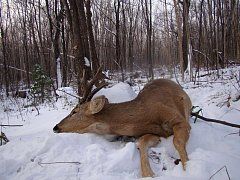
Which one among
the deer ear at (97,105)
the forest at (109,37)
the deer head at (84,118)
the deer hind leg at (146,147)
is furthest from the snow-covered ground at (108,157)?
the forest at (109,37)

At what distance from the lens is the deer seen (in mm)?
3818

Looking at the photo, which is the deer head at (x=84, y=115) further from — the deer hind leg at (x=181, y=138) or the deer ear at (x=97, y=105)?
the deer hind leg at (x=181, y=138)

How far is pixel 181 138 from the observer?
352 centimetres

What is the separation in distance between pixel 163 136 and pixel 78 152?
107cm

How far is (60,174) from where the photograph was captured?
3145 millimetres

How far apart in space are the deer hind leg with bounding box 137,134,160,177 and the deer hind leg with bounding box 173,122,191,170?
275 mm

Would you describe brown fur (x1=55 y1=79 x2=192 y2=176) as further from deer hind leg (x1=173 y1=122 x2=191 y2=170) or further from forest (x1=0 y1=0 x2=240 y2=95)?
forest (x1=0 y1=0 x2=240 y2=95)

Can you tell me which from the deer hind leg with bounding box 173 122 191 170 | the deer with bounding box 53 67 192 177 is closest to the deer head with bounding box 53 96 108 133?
the deer with bounding box 53 67 192 177

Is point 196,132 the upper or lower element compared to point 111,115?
A: lower

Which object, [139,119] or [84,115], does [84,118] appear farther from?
[139,119]

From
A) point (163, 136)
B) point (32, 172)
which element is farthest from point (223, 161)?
point (32, 172)

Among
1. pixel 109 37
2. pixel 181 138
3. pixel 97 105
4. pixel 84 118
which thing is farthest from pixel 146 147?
pixel 109 37

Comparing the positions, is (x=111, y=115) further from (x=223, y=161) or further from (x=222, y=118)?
(x=222, y=118)

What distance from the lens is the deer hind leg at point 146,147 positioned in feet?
10.3
